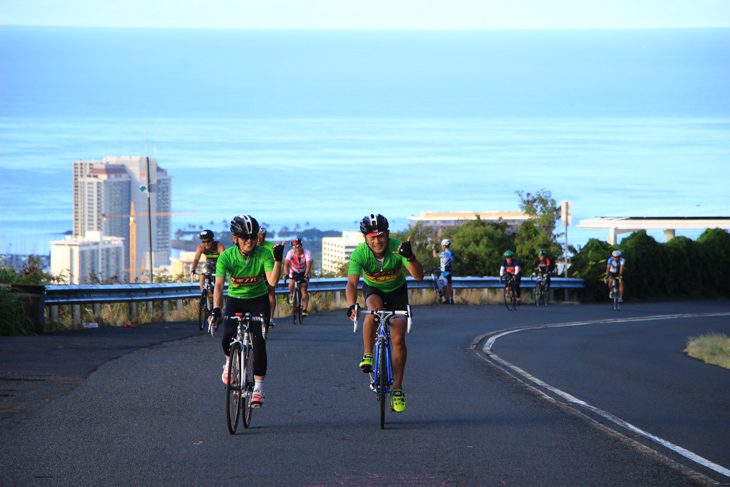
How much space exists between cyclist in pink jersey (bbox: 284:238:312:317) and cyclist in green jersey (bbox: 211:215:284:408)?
10436 mm

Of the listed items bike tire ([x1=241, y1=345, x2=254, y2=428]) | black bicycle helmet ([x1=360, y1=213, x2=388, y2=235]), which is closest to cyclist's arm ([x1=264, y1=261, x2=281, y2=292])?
bike tire ([x1=241, y1=345, x2=254, y2=428])

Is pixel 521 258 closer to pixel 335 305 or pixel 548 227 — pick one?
pixel 548 227

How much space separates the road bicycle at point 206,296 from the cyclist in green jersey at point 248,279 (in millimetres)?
8288

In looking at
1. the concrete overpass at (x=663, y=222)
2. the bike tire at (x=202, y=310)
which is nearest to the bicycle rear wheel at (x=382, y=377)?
the bike tire at (x=202, y=310)

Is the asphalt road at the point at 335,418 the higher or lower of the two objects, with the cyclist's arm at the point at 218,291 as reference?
lower

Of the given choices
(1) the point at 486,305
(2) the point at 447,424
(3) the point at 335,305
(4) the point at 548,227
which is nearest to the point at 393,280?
(2) the point at 447,424

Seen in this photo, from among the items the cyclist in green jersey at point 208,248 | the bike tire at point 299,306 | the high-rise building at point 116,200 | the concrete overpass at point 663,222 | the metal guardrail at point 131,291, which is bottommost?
the bike tire at point 299,306

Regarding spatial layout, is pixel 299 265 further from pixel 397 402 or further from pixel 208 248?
pixel 397 402

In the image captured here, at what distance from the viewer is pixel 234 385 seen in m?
7.71

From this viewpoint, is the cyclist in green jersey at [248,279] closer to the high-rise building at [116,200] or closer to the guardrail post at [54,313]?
the guardrail post at [54,313]

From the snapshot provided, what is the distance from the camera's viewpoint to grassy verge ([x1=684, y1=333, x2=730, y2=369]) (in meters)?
14.7

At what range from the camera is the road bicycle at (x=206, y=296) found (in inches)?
647

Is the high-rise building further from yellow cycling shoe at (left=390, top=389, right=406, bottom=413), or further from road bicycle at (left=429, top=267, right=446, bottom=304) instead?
yellow cycling shoe at (left=390, top=389, right=406, bottom=413)

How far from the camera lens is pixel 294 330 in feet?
57.0
